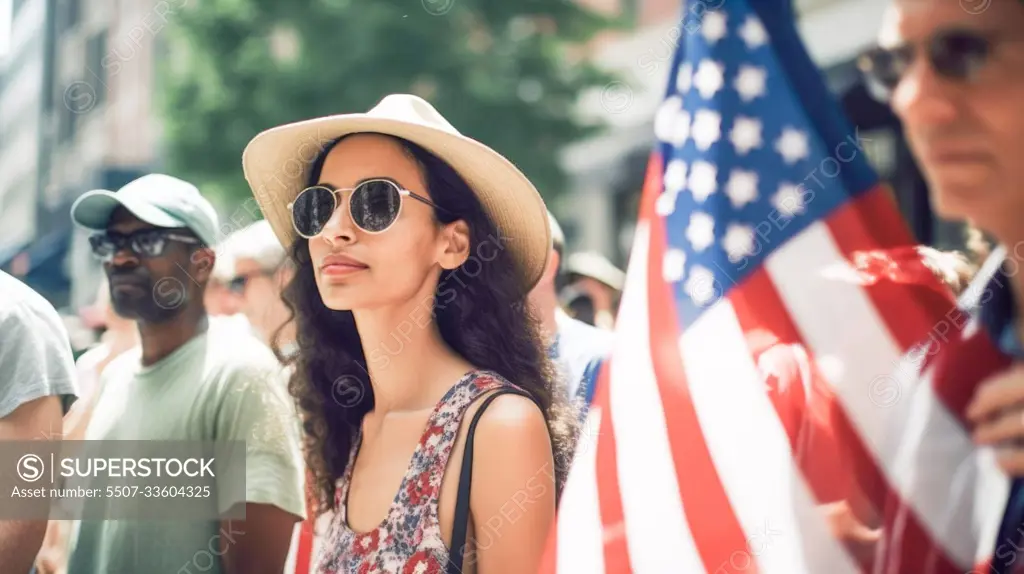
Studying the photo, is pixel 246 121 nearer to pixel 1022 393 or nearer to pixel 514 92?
pixel 514 92

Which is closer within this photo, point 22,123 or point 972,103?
point 972,103

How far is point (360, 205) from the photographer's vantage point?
247 centimetres

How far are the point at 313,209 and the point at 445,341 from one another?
411 millimetres

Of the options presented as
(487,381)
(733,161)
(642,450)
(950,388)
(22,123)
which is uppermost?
(22,123)

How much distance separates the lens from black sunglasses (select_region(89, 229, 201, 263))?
2951mm

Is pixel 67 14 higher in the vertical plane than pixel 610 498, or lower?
higher

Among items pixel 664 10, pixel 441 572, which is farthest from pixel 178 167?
pixel 441 572

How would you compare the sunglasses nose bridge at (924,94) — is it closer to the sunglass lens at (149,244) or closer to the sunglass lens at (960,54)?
the sunglass lens at (960,54)

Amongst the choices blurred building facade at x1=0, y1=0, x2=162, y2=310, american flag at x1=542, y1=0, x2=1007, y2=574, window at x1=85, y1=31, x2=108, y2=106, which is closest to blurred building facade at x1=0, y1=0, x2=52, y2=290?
blurred building facade at x1=0, y1=0, x2=162, y2=310

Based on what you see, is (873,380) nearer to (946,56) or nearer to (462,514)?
(946,56)

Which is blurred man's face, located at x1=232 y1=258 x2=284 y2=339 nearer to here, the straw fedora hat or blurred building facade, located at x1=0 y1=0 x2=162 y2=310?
blurred building facade, located at x1=0 y1=0 x2=162 y2=310

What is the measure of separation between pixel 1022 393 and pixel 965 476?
0.15 metres

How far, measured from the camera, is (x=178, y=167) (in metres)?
9.23

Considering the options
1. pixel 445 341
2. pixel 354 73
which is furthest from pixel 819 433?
pixel 354 73
